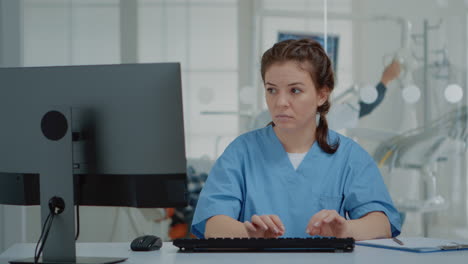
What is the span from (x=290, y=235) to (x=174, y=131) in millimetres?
601

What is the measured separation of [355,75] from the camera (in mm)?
3109

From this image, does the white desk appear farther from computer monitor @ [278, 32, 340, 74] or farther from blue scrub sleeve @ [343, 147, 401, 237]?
computer monitor @ [278, 32, 340, 74]

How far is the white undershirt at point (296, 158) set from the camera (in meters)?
1.91

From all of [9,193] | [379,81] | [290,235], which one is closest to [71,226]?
[9,193]

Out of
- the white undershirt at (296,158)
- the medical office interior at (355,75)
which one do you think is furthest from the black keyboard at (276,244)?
the medical office interior at (355,75)

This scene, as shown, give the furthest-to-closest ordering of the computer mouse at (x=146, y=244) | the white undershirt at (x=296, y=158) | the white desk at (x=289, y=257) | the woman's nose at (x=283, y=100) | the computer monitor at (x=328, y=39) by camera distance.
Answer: the computer monitor at (x=328, y=39)
the white undershirt at (x=296, y=158)
the woman's nose at (x=283, y=100)
the computer mouse at (x=146, y=244)
the white desk at (x=289, y=257)

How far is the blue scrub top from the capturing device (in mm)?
1854

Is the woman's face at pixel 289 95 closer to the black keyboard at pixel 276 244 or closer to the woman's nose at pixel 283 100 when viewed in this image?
the woman's nose at pixel 283 100

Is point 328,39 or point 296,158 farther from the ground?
point 328,39

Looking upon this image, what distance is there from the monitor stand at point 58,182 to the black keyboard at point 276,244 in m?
0.20

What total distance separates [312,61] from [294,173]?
33 cm

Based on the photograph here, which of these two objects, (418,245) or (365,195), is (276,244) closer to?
(418,245)

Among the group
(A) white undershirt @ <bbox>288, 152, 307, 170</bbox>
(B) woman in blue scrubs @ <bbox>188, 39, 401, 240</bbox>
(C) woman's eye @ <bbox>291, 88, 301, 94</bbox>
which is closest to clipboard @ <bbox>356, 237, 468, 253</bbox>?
(B) woman in blue scrubs @ <bbox>188, 39, 401, 240</bbox>

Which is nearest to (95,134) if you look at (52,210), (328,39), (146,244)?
(52,210)
